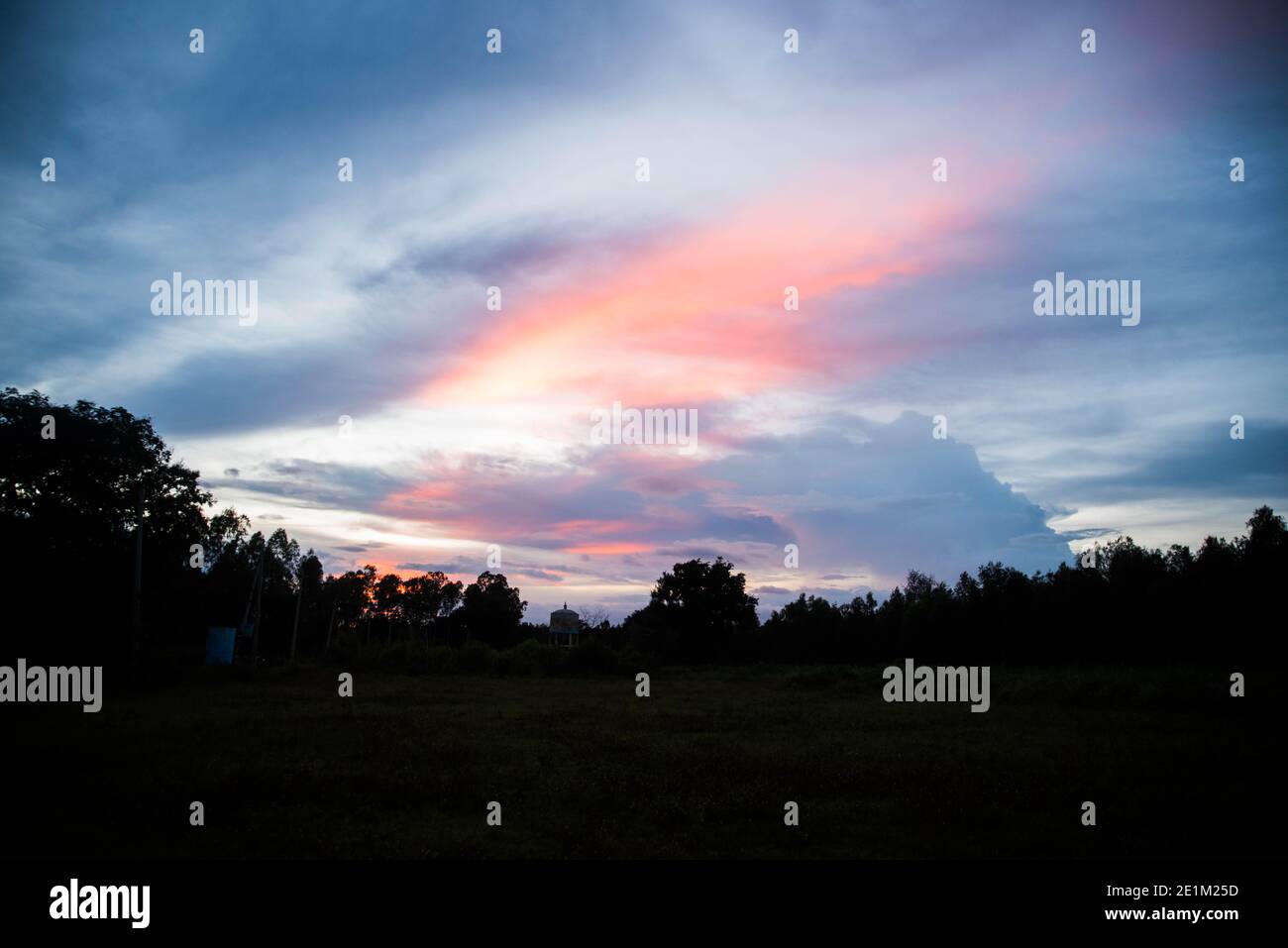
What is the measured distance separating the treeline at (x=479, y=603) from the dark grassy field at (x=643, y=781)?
12.4 metres

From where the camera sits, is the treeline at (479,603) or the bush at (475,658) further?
the bush at (475,658)

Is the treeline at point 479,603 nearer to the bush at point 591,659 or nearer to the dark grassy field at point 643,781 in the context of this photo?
the bush at point 591,659

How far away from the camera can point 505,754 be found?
19875mm

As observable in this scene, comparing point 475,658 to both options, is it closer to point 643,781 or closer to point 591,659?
point 591,659

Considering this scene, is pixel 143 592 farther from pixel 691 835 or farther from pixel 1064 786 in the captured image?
pixel 1064 786

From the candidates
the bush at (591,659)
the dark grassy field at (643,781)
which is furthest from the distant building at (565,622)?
the dark grassy field at (643,781)

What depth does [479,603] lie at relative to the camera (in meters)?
102

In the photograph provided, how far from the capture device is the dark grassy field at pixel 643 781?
11891 millimetres

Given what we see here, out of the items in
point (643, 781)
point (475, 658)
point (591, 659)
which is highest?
point (643, 781)

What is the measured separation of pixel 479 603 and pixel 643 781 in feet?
291

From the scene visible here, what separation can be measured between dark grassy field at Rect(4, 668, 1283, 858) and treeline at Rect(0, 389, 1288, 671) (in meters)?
12.4

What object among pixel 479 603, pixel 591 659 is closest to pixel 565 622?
pixel 479 603
